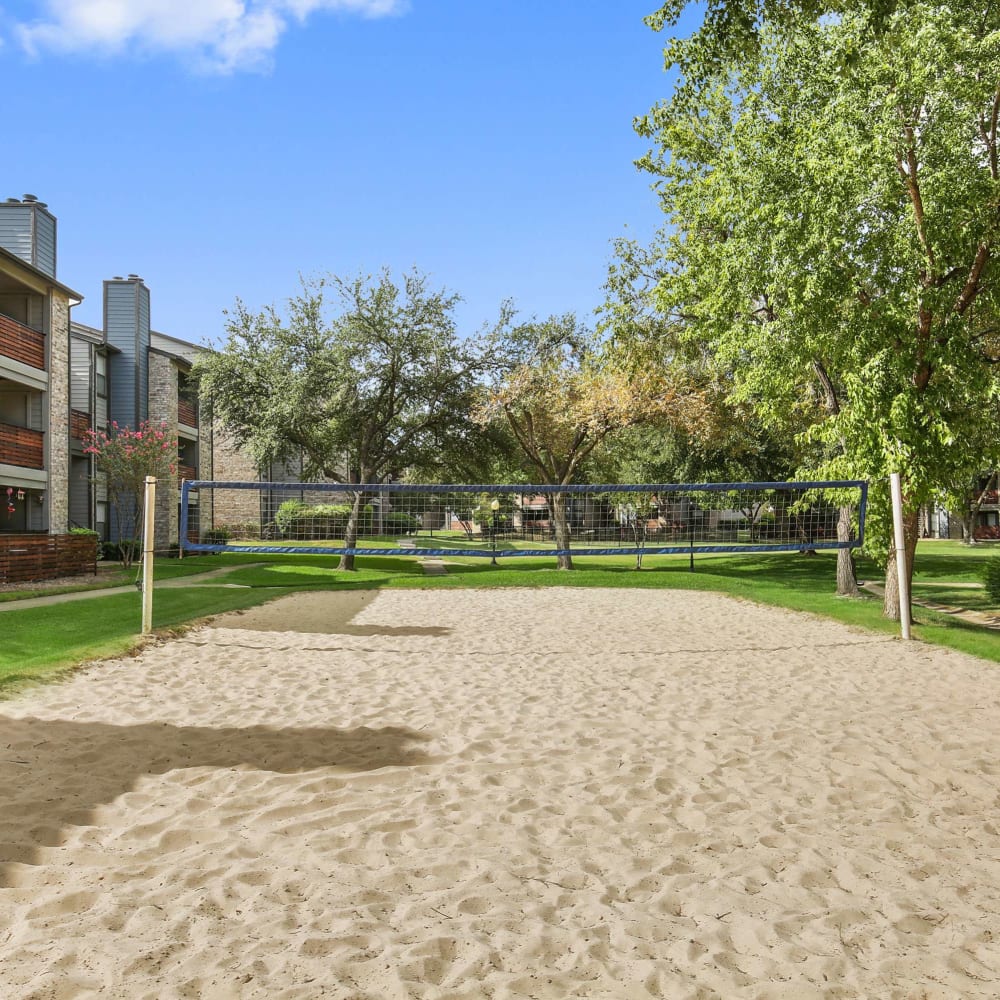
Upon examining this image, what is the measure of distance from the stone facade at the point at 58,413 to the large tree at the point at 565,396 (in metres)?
12.5

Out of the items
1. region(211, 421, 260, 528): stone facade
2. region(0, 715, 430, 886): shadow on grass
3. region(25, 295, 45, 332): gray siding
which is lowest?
region(0, 715, 430, 886): shadow on grass

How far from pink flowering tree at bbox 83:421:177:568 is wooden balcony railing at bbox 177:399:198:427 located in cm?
519

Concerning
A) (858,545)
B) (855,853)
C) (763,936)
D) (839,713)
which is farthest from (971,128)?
(763,936)

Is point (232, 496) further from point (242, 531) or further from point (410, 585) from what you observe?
point (410, 585)

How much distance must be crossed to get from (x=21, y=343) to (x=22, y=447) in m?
2.84

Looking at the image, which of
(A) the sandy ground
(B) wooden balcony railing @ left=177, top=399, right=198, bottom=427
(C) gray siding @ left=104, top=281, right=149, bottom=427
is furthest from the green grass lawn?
(C) gray siding @ left=104, top=281, right=149, bottom=427

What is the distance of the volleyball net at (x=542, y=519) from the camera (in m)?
11.4

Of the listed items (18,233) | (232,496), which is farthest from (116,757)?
(232,496)

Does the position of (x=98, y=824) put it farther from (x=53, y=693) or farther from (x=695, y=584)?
(x=695, y=584)

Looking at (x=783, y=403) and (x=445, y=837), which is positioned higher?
(x=783, y=403)

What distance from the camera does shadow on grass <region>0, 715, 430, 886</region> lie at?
4324mm

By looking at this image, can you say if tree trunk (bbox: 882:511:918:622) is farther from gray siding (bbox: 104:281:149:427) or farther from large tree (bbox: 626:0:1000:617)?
gray siding (bbox: 104:281:149:427)

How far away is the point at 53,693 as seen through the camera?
23.6 ft

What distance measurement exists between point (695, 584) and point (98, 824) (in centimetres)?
1762
